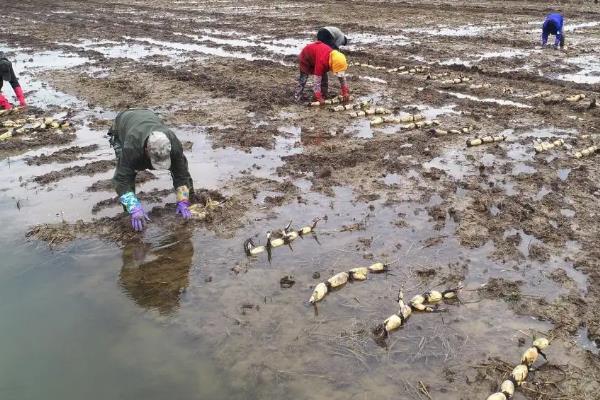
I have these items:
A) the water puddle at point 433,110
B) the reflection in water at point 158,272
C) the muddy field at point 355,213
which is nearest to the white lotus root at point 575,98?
the muddy field at point 355,213

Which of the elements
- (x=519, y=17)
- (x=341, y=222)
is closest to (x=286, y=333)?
(x=341, y=222)

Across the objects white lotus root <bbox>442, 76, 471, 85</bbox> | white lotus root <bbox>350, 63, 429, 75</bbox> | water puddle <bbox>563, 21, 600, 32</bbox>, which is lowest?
white lotus root <bbox>442, 76, 471, 85</bbox>

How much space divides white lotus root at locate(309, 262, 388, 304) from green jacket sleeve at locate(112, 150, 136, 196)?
7.67 feet

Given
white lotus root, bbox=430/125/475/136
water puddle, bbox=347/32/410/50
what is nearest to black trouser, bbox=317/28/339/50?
white lotus root, bbox=430/125/475/136

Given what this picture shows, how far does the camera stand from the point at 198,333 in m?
4.36

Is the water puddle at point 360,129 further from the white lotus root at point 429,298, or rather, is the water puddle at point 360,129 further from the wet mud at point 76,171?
the white lotus root at point 429,298

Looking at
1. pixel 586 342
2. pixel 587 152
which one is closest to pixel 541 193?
pixel 587 152

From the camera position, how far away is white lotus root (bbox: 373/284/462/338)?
4.32 m

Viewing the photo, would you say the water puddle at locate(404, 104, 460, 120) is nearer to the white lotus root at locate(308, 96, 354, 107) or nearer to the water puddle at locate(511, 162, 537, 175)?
the white lotus root at locate(308, 96, 354, 107)

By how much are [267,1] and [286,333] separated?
30.1m

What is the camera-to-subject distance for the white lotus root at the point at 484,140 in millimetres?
8086

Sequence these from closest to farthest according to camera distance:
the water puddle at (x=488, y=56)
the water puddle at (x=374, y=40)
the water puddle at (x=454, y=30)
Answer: the water puddle at (x=488, y=56) → the water puddle at (x=374, y=40) → the water puddle at (x=454, y=30)

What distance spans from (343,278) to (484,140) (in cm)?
446

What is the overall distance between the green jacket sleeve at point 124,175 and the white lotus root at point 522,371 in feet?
13.2
